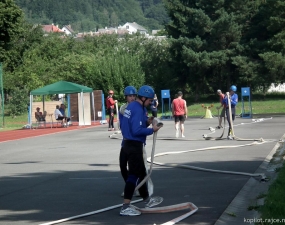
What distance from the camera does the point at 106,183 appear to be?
13055 millimetres

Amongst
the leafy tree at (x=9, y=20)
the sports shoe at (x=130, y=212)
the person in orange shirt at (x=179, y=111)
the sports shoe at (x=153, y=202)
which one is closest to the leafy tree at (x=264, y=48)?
Result: the leafy tree at (x=9, y=20)

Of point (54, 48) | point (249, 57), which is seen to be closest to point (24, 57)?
point (54, 48)

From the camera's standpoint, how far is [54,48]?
286 feet

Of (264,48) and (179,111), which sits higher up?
(264,48)

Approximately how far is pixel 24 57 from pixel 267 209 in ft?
240

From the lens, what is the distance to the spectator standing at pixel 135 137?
929cm

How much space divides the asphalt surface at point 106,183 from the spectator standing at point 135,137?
357mm

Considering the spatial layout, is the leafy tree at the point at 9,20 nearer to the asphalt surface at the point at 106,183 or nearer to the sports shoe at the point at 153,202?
the asphalt surface at the point at 106,183

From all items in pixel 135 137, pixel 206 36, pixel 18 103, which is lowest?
pixel 135 137

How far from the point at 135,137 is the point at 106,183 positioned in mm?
3750

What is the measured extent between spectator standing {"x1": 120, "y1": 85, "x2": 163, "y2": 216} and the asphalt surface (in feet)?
1.17

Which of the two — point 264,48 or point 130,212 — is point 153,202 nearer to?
point 130,212

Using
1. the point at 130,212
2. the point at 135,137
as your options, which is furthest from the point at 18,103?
the point at 130,212

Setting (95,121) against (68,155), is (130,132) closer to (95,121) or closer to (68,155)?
(68,155)
